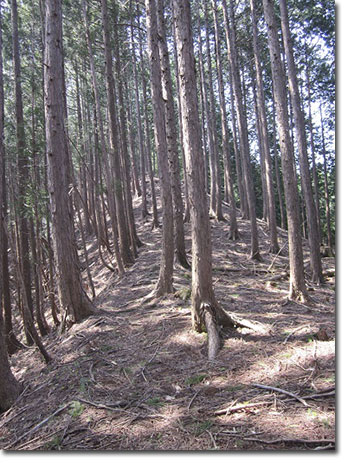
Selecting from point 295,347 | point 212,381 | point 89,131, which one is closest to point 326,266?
point 295,347

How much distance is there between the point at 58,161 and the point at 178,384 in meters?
4.35

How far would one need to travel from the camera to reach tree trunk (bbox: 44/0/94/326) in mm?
6227

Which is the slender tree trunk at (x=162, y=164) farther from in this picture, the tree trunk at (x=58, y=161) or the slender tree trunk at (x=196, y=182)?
the slender tree trunk at (x=196, y=182)

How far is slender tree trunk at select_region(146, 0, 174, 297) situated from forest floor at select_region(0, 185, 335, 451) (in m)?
0.43

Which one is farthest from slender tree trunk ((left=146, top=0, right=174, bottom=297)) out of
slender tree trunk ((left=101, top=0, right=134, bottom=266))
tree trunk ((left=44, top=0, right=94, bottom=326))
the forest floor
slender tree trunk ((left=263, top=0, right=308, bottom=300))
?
slender tree trunk ((left=101, top=0, right=134, bottom=266))

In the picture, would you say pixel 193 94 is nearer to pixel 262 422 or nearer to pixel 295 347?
pixel 295 347

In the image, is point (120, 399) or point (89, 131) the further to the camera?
point (89, 131)

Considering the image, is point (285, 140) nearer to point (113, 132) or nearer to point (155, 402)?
point (155, 402)

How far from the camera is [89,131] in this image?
17.0 meters

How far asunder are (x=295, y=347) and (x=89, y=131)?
15183mm

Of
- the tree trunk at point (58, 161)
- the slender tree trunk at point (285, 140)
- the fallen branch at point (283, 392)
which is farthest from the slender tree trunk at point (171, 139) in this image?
A: the fallen branch at point (283, 392)

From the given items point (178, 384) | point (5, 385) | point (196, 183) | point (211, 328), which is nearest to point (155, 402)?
point (178, 384)

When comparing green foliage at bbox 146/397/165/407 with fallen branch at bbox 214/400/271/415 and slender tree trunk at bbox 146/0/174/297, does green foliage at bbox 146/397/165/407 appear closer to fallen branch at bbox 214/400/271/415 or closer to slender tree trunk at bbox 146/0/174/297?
fallen branch at bbox 214/400/271/415

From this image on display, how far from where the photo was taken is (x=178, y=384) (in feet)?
12.9
